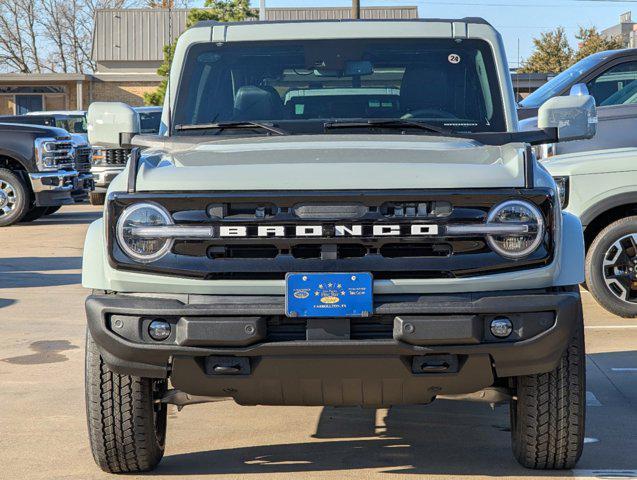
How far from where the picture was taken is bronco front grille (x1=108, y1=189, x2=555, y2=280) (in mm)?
4531

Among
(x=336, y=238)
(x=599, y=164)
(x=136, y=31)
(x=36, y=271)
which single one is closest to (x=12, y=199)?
(x=36, y=271)

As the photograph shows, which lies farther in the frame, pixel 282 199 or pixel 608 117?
pixel 608 117

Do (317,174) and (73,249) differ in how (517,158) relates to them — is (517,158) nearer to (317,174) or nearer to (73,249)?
(317,174)

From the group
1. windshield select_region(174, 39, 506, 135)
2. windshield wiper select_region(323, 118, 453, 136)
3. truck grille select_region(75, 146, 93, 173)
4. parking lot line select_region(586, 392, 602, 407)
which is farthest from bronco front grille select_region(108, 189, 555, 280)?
truck grille select_region(75, 146, 93, 173)

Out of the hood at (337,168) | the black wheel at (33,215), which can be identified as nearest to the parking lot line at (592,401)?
the hood at (337,168)

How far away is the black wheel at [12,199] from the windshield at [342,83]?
12865mm

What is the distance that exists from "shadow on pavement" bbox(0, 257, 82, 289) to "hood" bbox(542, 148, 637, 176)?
Answer: 491cm

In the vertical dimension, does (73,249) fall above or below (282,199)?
below

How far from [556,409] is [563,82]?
9.21 metres

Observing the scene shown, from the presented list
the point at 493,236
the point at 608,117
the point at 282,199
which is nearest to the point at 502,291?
the point at 493,236

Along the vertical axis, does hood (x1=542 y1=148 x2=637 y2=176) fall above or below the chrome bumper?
above

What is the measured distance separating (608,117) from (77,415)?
8251 millimetres

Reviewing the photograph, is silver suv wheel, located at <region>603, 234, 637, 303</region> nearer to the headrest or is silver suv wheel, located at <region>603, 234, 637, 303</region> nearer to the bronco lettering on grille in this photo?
the headrest

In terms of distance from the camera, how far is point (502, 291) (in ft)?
14.9
